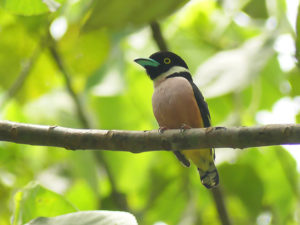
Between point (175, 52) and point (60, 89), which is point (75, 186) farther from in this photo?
point (175, 52)

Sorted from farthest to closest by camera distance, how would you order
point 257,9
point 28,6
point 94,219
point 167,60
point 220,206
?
1. point 167,60
2. point 220,206
3. point 257,9
4. point 28,6
5. point 94,219

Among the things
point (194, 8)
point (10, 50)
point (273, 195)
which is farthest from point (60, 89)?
point (273, 195)

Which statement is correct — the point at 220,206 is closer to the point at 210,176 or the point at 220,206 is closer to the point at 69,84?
the point at 210,176

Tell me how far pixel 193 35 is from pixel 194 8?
0.26 metres

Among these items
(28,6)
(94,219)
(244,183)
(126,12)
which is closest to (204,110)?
(244,183)

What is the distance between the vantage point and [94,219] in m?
1.88

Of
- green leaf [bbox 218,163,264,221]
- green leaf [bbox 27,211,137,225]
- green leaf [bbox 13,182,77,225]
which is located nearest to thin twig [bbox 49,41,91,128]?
green leaf [bbox 218,163,264,221]

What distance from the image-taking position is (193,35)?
4215mm

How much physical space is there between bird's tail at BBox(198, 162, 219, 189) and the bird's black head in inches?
33.3

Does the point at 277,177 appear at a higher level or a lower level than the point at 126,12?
lower

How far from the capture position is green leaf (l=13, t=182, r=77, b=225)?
2.24m

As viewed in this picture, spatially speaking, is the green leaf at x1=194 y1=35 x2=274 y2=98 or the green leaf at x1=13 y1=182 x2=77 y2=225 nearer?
the green leaf at x1=13 y1=182 x2=77 y2=225

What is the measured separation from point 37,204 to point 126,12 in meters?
1.14

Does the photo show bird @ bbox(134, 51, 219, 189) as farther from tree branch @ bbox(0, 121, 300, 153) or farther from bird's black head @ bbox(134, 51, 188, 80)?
tree branch @ bbox(0, 121, 300, 153)
